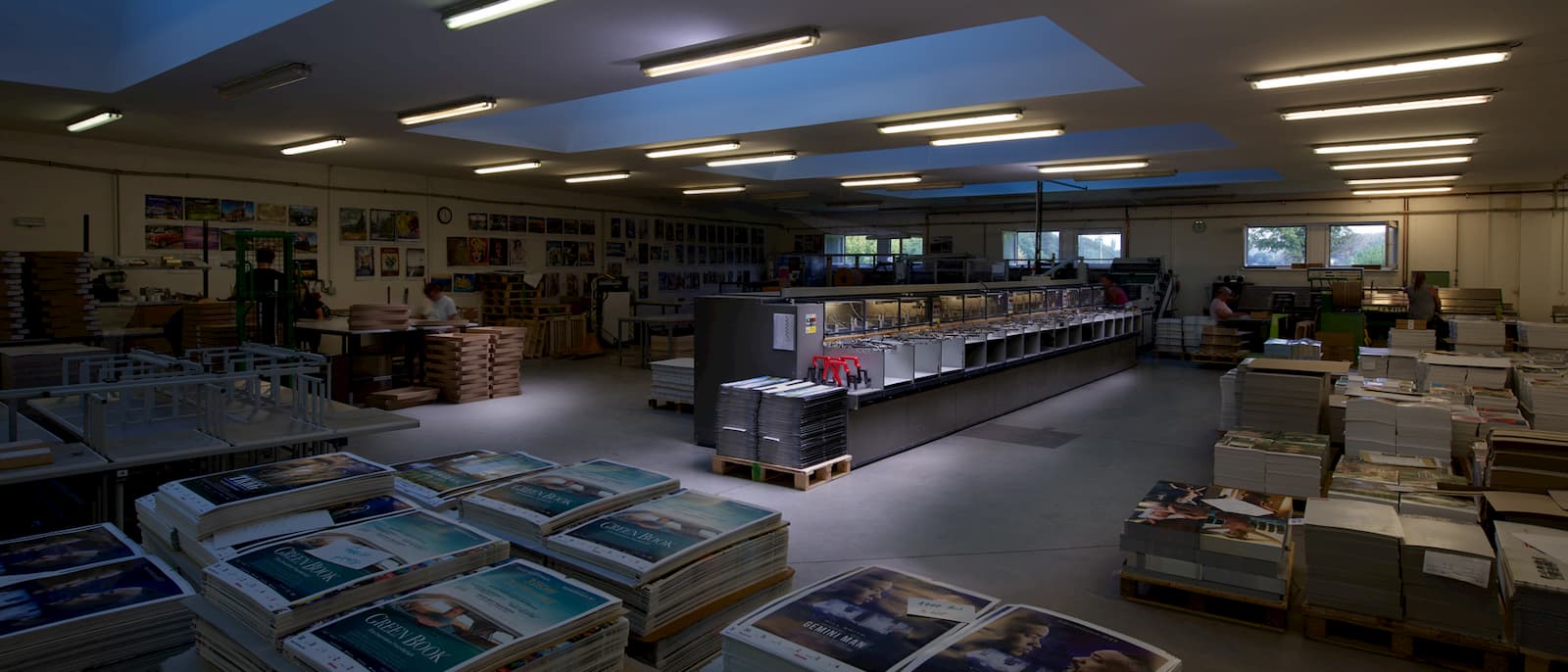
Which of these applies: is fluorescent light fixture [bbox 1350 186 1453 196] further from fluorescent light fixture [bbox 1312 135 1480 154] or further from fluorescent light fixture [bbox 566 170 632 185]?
fluorescent light fixture [bbox 566 170 632 185]

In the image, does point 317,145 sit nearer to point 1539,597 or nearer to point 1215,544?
point 1215,544

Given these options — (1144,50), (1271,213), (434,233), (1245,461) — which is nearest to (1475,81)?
(1144,50)

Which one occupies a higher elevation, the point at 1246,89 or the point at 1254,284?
the point at 1246,89

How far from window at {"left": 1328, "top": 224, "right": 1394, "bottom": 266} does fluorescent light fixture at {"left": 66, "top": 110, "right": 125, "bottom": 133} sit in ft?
67.4

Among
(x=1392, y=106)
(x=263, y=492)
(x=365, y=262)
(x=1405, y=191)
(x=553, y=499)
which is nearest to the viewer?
(x=263, y=492)

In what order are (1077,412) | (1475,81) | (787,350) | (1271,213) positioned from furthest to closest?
(1271,213)
(1077,412)
(787,350)
(1475,81)

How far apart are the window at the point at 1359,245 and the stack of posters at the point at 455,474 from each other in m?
18.8

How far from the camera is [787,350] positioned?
7.88 m

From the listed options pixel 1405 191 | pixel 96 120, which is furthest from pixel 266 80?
pixel 1405 191

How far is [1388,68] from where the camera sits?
632cm

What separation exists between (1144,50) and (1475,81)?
330 centimetres

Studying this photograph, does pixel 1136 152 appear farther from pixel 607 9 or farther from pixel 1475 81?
pixel 607 9

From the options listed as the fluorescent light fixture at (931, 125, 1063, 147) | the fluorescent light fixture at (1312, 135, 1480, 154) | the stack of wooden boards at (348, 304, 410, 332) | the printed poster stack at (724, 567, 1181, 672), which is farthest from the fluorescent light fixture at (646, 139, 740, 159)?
the printed poster stack at (724, 567, 1181, 672)

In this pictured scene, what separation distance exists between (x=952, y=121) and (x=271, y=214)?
423 inches
